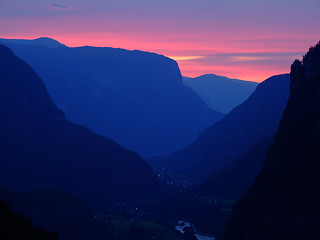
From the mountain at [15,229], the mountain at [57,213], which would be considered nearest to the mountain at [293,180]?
the mountain at [57,213]

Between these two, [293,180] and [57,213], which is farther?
[57,213]

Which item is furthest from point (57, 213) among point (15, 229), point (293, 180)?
point (15, 229)

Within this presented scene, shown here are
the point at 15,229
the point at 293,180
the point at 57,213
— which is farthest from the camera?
the point at 57,213

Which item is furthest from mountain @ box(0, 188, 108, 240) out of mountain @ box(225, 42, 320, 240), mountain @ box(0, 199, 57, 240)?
mountain @ box(0, 199, 57, 240)

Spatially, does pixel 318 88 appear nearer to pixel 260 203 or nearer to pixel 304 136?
pixel 304 136

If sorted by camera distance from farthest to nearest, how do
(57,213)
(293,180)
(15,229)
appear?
(57,213), (293,180), (15,229)

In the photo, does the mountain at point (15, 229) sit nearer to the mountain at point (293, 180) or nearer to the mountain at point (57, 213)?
the mountain at point (293, 180)

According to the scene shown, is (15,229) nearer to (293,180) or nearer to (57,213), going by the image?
(293,180)

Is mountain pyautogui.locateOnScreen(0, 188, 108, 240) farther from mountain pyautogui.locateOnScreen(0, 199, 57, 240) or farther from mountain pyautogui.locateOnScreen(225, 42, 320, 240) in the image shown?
mountain pyautogui.locateOnScreen(0, 199, 57, 240)
